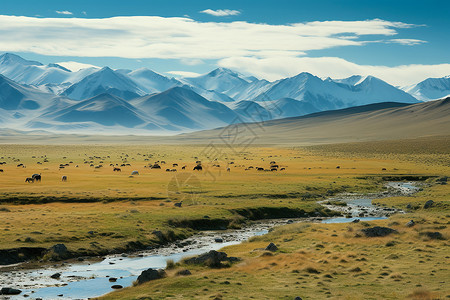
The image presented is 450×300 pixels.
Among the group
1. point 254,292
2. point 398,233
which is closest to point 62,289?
point 254,292

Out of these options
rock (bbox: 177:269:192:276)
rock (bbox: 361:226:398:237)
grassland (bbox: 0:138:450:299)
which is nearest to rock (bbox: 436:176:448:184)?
grassland (bbox: 0:138:450:299)

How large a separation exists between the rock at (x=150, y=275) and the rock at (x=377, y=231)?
18007mm

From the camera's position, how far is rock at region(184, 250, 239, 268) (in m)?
32.8

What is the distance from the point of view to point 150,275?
2958 centimetres

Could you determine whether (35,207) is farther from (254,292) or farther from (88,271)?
(254,292)

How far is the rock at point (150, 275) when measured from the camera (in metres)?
29.3

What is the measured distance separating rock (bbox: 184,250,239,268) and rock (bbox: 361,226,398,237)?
12285 mm

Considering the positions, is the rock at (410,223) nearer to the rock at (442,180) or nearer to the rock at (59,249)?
the rock at (59,249)

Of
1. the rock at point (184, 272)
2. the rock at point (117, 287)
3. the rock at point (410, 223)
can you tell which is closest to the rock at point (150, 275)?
the rock at point (184, 272)

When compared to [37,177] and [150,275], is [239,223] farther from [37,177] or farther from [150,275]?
[37,177]

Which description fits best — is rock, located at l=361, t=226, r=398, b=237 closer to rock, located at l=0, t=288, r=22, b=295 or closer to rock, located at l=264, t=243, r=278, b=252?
rock, located at l=264, t=243, r=278, b=252

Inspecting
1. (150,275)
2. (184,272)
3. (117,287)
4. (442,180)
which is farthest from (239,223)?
(442,180)

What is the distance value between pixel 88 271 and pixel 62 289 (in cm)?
404

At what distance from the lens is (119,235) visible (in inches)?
1628
